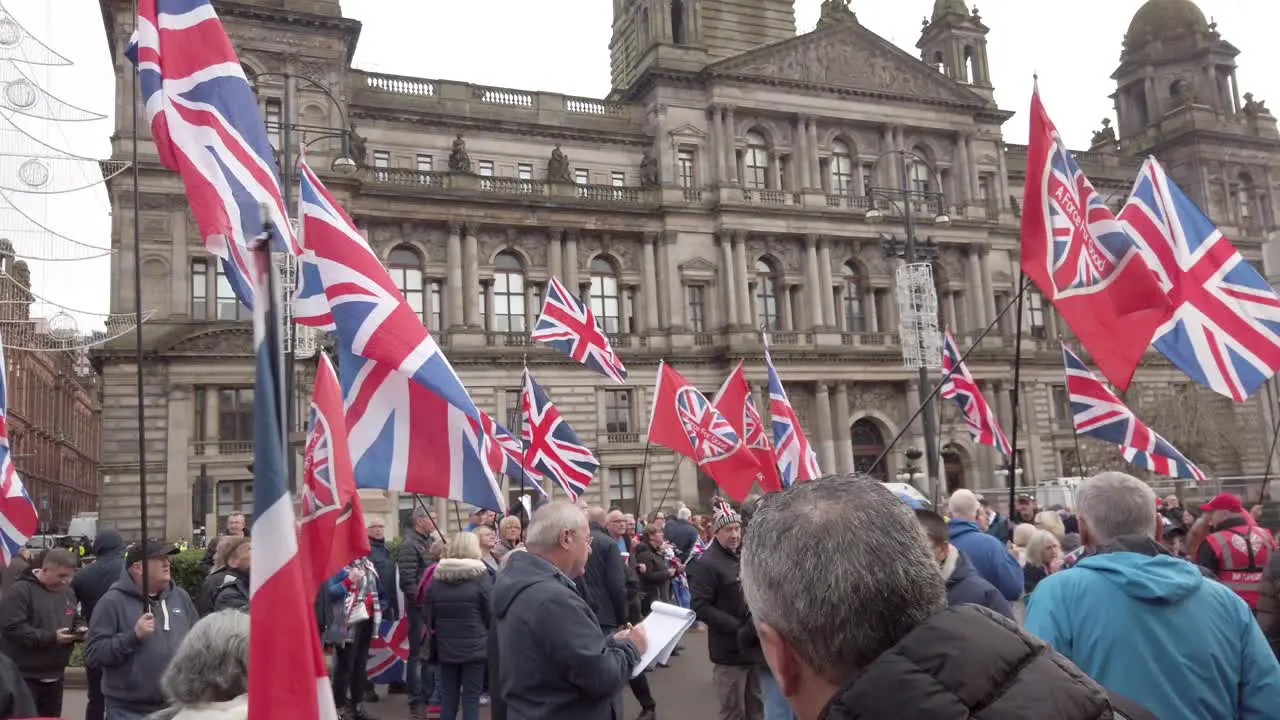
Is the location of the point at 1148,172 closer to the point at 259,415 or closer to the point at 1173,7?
the point at 259,415

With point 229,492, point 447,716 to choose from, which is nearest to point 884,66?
point 229,492

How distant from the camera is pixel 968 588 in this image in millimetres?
5934

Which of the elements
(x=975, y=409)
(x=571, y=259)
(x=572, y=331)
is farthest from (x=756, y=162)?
(x=572, y=331)

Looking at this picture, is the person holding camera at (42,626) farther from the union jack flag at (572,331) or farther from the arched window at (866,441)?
the arched window at (866,441)

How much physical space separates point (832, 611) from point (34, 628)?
8.13 meters

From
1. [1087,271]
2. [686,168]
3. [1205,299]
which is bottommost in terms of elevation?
[1205,299]

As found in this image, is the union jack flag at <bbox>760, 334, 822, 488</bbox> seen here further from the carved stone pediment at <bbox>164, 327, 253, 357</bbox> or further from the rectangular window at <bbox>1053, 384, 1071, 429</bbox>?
the rectangular window at <bbox>1053, 384, 1071, 429</bbox>

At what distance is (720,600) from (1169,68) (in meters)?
60.6

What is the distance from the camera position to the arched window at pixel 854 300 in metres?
42.7

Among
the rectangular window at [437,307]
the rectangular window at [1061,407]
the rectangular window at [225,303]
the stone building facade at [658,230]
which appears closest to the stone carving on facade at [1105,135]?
the stone building facade at [658,230]

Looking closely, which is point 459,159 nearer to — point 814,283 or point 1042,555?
point 814,283

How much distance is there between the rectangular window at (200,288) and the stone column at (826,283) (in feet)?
79.2

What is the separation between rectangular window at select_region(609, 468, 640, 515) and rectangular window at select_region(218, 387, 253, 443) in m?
13.1

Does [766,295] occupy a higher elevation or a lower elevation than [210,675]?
higher
